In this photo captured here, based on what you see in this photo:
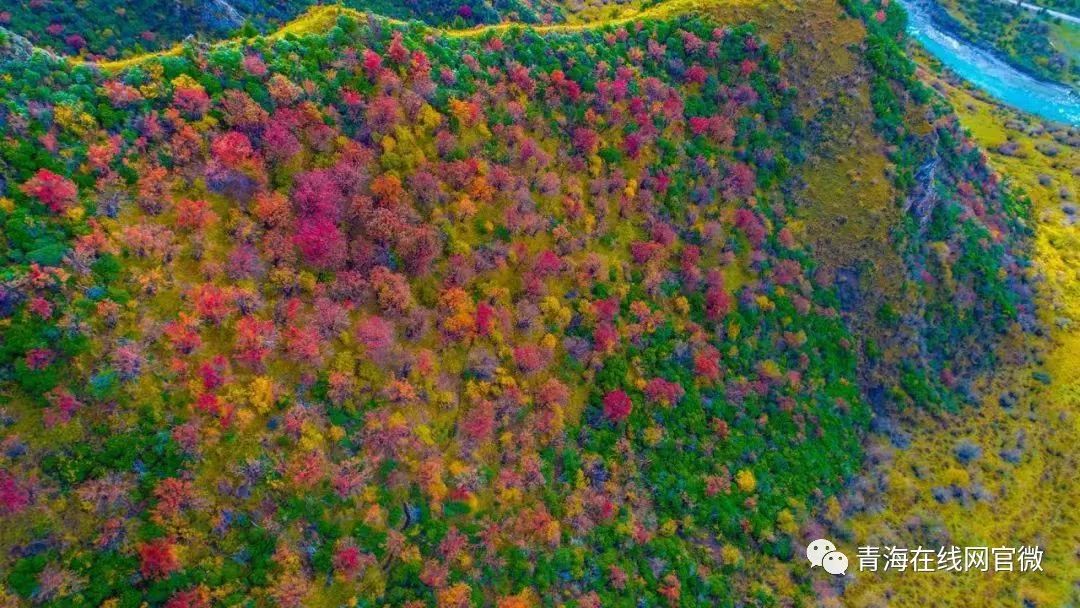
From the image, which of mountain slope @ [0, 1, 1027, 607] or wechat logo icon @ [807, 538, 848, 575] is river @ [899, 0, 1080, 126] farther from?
wechat logo icon @ [807, 538, 848, 575]

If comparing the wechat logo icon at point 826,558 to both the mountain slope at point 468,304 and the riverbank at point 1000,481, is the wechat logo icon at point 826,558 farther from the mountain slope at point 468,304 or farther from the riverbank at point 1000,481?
the riverbank at point 1000,481

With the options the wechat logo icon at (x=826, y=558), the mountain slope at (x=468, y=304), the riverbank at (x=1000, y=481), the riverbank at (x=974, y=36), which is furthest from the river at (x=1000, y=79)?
the wechat logo icon at (x=826, y=558)

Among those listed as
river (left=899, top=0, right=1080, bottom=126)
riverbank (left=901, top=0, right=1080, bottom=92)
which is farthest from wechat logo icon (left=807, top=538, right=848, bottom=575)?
riverbank (left=901, top=0, right=1080, bottom=92)

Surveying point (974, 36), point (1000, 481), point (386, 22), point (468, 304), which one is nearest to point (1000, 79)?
point (974, 36)

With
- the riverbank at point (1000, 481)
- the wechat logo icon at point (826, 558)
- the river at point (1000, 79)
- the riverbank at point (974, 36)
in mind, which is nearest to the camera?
the wechat logo icon at point (826, 558)

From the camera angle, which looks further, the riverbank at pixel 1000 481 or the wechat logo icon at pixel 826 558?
the riverbank at pixel 1000 481
